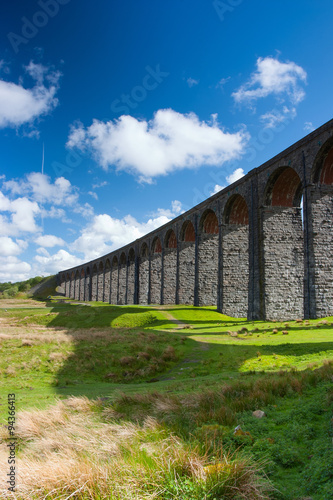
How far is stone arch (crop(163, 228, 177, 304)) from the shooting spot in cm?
3878

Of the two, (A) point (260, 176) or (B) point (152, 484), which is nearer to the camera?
(B) point (152, 484)

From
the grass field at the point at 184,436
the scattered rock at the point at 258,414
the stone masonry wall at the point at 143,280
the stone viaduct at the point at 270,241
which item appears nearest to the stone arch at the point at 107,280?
the stone masonry wall at the point at 143,280

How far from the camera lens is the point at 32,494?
2.64 m

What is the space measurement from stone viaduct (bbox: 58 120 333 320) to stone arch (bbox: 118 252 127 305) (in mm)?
18230

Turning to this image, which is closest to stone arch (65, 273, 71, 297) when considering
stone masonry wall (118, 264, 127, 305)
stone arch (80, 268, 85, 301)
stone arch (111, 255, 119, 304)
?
stone arch (80, 268, 85, 301)

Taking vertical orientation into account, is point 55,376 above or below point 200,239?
below

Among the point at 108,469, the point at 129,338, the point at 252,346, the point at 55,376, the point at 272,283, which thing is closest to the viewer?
the point at 108,469

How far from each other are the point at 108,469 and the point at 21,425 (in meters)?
2.19

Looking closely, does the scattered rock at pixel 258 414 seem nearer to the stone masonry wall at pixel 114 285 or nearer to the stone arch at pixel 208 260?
the stone arch at pixel 208 260

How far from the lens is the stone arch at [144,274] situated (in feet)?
157

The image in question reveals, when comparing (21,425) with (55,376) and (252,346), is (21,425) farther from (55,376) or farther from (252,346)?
(252,346)

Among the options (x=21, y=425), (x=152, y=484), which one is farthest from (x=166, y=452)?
(x=21, y=425)

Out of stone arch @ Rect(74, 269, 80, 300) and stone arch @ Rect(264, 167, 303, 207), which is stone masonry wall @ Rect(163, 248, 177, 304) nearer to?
stone arch @ Rect(264, 167, 303, 207)

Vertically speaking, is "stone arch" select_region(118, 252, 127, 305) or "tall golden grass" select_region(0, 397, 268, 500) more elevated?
"stone arch" select_region(118, 252, 127, 305)
